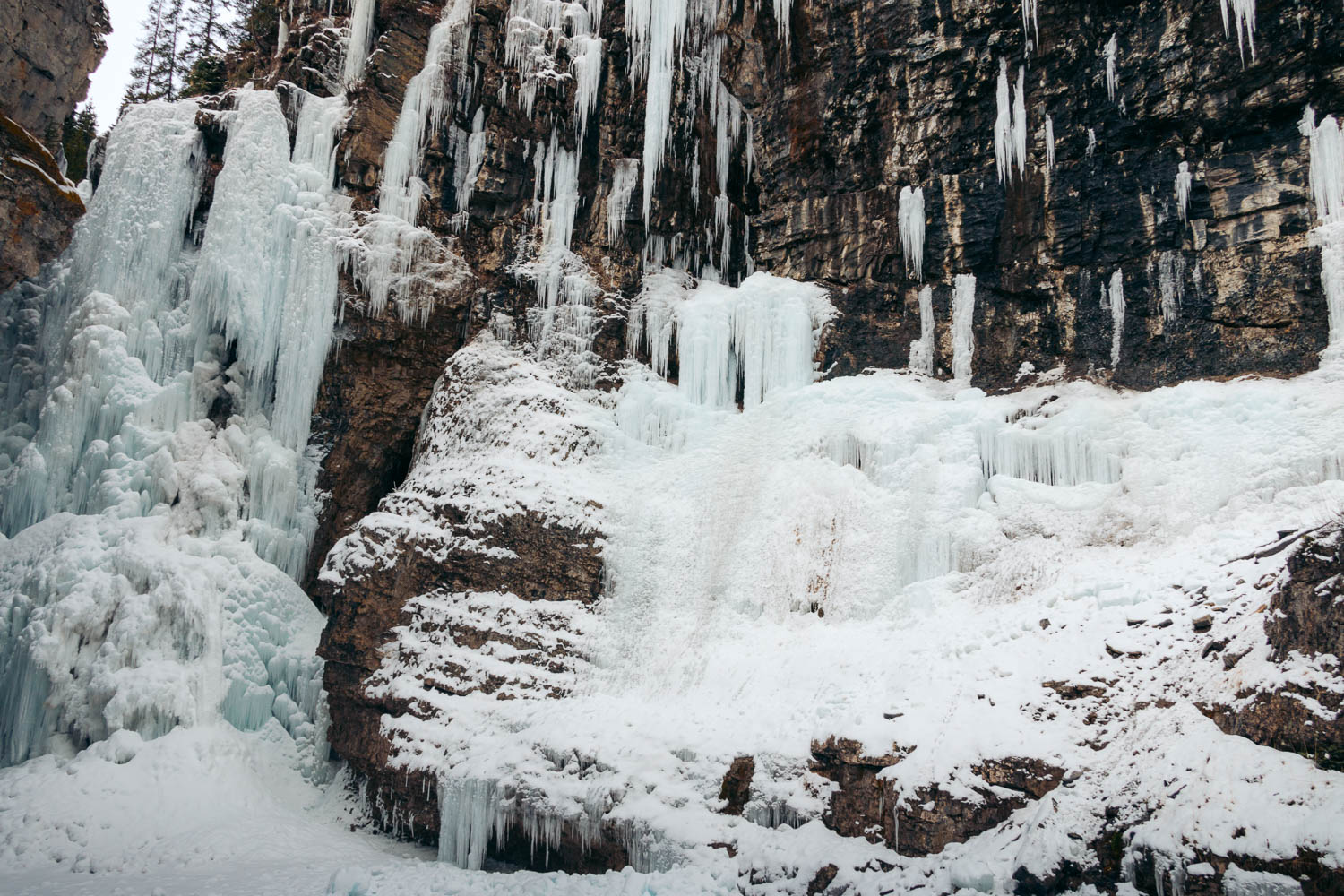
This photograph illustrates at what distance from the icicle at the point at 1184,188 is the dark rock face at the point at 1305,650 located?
8.51 meters

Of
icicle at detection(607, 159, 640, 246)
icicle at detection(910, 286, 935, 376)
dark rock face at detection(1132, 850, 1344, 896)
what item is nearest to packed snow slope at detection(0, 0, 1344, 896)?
dark rock face at detection(1132, 850, 1344, 896)

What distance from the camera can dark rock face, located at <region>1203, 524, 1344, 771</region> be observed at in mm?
8555

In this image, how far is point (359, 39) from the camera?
2134 cm

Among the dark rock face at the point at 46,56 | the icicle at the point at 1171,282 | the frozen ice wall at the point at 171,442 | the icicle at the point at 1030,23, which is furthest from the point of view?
the icicle at the point at 1030,23

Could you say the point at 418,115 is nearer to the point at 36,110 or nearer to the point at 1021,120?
the point at 36,110

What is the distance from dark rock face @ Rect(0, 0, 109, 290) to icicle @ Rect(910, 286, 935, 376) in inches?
589

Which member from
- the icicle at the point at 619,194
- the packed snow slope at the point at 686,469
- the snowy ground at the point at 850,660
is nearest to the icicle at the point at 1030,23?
the packed snow slope at the point at 686,469

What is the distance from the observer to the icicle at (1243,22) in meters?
15.2

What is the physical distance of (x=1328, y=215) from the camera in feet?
48.0

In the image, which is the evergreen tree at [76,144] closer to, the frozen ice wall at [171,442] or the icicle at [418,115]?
the frozen ice wall at [171,442]

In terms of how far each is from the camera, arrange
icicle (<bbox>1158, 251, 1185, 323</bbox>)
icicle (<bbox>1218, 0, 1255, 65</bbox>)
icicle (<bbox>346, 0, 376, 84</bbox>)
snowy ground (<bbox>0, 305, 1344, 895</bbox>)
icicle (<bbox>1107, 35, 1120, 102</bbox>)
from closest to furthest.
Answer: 1. snowy ground (<bbox>0, 305, 1344, 895</bbox>)
2. icicle (<bbox>1218, 0, 1255, 65</bbox>)
3. icicle (<bbox>1158, 251, 1185, 323</bbox>)
4. icicle (<bbox>1107, 35, 1120, 102</bbox>)
5. icicle (<bbox>346, 0, 376, 84</bbox>)

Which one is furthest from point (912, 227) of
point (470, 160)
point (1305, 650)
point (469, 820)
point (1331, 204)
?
point (469, 820)

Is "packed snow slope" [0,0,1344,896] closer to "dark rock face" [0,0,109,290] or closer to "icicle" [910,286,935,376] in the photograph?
"icicle" [910,286,935,376]

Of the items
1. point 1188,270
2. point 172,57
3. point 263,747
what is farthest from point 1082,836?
point 172,57
